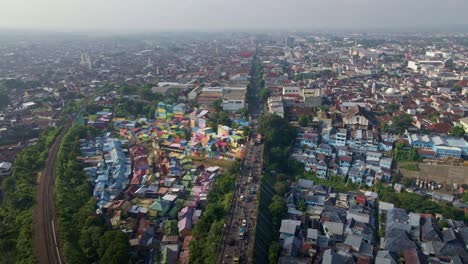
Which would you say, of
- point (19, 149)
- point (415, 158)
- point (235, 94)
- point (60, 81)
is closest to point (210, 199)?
point (415, 158)

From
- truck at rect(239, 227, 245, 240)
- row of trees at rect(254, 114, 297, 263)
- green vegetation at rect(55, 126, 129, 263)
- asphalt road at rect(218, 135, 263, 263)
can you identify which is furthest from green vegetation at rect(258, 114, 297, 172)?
green vegetation at rect(55, 126, 129, 263)

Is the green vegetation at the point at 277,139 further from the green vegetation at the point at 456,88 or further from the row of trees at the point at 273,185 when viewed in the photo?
the green vegetation at the point at 456,88

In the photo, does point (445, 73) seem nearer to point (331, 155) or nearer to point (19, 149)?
point (331, 155)

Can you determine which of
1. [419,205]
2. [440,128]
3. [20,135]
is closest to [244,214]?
[419,205]

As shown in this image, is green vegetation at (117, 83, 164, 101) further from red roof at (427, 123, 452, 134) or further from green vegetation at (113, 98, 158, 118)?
red roof at (427, 123, 452, 134)

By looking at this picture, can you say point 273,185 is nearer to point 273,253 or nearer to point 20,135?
point 273,253

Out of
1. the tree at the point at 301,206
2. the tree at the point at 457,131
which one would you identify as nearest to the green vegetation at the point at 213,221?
the tree at the point at 301,206

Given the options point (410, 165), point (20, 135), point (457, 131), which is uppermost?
point (457, 131)
